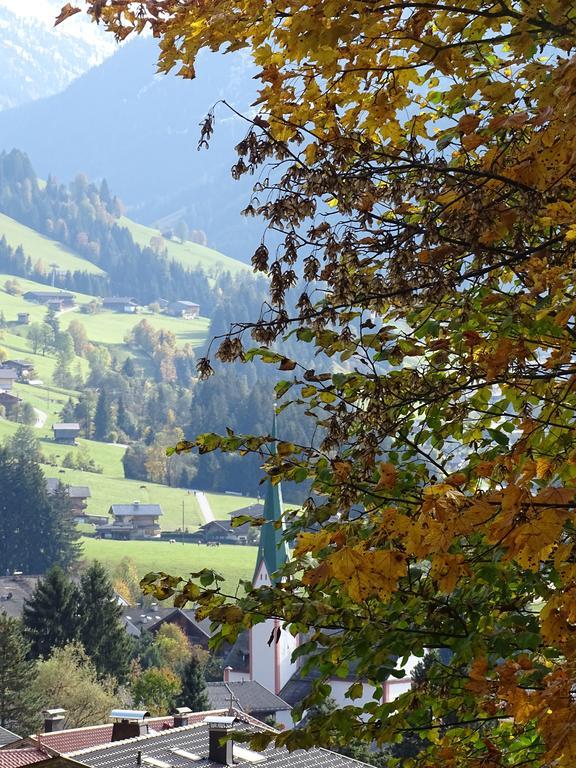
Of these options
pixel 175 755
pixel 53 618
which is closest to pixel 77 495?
pixel 53 618

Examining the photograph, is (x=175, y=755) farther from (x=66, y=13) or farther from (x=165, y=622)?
(x=165, y=622)

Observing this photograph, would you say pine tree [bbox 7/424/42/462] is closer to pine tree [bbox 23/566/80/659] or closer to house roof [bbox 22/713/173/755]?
pine tree [bbox 23/566/80/659]

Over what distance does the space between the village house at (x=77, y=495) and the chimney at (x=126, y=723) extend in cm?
11471

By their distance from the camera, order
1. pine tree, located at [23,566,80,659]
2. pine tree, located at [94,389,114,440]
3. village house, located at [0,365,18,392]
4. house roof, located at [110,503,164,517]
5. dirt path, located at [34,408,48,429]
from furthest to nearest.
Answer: village house, located at [0,365,18,392] → pine tree, located at [94,389,114,440] → dirt path, located at [34,408,48,429] → house roof, located at [110,503,164,517] → pine tree, located at [23,566,80,659]

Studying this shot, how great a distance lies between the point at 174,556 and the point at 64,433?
188 feet

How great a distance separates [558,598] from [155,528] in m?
137

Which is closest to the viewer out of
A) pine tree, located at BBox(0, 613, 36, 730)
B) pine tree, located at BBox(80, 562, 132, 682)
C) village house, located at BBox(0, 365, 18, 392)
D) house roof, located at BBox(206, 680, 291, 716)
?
pine tree, located at BBox(0, 613, 36, 730)

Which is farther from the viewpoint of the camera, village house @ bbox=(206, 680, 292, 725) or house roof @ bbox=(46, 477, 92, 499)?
house roof @ bbox=(46, 477, 92, 499)

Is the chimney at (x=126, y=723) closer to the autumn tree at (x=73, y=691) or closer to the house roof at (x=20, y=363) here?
the autumn tree at (x=73, y=691)

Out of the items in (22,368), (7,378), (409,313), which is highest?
(22,368)

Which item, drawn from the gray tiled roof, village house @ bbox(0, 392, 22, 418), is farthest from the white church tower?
village house @ bbox(0, 392, 22, 418)

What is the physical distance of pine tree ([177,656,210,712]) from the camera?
4869 cm

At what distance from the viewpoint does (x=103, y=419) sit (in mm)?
182000

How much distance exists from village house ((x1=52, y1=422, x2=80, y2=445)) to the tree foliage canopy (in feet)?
543
